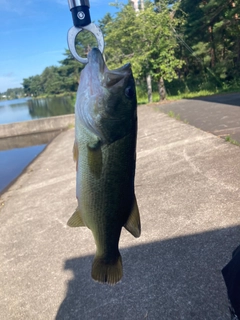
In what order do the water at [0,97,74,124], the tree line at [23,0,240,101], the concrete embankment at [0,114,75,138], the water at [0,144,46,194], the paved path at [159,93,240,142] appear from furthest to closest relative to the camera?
the water at [0,97,74,124] → the concrete embankment at [0,114,75,138] → the tree line at [23,0,240,101] → the water at [0,144,46,194] → the paved path at [159,93,240,142]

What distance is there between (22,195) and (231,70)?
17.2m

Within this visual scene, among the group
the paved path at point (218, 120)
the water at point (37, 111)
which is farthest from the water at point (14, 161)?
the water at point (37, 111)

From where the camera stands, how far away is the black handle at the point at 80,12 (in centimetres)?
150

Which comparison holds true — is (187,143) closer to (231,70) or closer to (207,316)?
(207,316)

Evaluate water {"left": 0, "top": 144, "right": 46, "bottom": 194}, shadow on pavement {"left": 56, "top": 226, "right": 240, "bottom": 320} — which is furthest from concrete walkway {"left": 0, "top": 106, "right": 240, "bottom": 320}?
water {"left": 0, "top": 144, "right": 46, "bottom": 194}

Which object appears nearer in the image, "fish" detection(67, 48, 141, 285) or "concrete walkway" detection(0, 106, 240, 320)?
"fish" detection(67, 48, 141, 285)

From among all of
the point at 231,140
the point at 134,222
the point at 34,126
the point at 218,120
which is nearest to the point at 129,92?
the point at 134,222

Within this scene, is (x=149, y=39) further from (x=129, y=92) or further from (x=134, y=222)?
(x=134, y=222)

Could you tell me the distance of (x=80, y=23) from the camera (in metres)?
1.56

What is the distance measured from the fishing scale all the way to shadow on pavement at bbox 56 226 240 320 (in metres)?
2.48

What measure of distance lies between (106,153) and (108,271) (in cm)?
70

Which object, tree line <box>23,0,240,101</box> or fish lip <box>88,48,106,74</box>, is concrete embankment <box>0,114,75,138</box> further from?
fish lip <box>88,48,106,74</box>

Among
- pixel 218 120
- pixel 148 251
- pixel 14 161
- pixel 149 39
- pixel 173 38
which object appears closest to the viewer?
pixel 148 251

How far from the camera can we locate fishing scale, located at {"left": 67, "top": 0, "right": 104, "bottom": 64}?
1504mm
